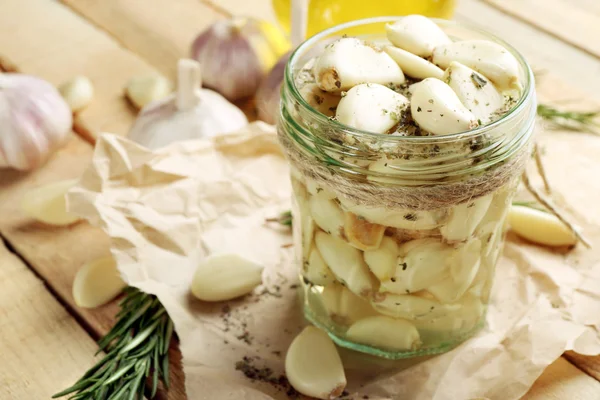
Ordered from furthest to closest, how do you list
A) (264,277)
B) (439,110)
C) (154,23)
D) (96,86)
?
(154,23)
(96,86)
(264,277)
(439,110)

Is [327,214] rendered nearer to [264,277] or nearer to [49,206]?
[264,277]

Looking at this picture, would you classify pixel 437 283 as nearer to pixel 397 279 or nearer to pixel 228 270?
pixel 397 279

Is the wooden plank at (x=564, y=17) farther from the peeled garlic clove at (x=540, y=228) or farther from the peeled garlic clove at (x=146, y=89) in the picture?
the peeled garlic clove at (x=146, y=89)

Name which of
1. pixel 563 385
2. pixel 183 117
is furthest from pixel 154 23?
pixel 563 385

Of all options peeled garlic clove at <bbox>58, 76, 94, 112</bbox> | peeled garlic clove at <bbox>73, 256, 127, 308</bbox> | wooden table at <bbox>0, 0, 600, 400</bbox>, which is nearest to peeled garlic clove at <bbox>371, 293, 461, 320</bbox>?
wooden table at <bbox>0, 0, 600, 400</bbox>

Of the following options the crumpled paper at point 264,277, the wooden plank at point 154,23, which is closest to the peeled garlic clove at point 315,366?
the crumpled paper at point 264,277

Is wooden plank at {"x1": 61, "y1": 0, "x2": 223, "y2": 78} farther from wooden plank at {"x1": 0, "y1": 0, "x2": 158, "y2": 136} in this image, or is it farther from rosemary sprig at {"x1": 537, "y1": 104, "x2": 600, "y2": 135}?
rosemary sprig at {"x1": 537, "y1": 104, "x2": 600, "y2": 135}
